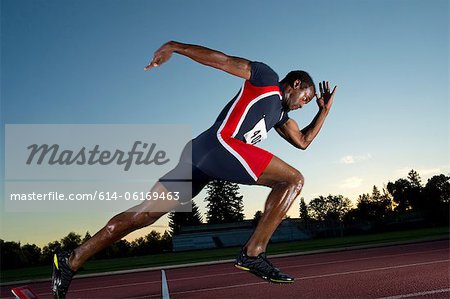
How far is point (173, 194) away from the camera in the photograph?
3.72 metres

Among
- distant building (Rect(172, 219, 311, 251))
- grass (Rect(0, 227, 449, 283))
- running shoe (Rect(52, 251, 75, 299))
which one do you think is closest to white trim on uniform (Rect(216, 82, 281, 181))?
running shoe (Rect(52, 251, 75, 299))

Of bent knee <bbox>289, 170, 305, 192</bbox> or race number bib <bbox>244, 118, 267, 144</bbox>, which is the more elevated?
race number bib <bbox>244, 118, 267, 144</bbox>

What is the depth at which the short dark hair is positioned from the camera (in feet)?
12.6

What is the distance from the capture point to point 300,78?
12.6 feet

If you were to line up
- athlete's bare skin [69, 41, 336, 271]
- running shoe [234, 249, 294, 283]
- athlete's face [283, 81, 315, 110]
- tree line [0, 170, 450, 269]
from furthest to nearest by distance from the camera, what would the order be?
tree line [0, 170, 450, 269] → athlete's face [283, 81, 315, 110] → athlete's bare skin [69, 41, 336, 271] → running shoe [234, 249, 294, 283]

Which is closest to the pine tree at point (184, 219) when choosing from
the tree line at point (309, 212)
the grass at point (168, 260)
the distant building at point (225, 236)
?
the tree line at point (309, 212)

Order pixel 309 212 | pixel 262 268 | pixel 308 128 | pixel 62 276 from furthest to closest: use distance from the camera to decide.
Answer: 1. pixel 309 212
2. pixel 308 128
3. pixel 62 276
4. pixel 262 268

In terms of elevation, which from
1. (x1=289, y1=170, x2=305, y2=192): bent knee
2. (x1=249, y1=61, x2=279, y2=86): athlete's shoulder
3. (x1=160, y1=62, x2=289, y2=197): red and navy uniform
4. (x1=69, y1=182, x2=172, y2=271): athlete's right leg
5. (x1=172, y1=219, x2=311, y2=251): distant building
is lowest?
(x1=172, y1=219, x2=311, y2=251): distant building

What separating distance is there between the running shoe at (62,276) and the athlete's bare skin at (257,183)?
13cm

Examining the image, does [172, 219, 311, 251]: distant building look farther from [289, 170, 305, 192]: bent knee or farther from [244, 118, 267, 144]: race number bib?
[289, 170, 305, 192]: bent knee

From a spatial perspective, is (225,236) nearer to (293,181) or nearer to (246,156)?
(293,181)

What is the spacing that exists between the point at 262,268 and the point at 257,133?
1128 millimetres

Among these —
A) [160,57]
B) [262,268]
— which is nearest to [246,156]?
[262,268]

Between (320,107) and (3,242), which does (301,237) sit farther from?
(320,107)
